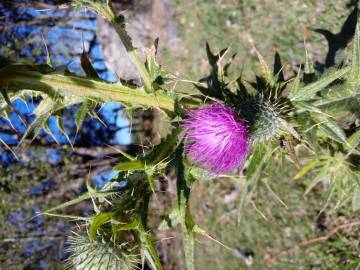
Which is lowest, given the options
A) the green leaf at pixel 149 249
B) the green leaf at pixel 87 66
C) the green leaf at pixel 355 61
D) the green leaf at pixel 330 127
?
the green leaf at pixel 149 249

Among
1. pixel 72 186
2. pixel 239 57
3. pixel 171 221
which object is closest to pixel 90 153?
pixel 72 186

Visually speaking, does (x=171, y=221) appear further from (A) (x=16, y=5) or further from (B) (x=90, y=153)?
(A) (x=16, y=5)

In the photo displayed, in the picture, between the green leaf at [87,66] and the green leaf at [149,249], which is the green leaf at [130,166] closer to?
the green leaf at [149,249]

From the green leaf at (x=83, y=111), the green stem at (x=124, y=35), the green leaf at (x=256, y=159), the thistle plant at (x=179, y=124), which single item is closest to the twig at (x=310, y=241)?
the thistle plant at (x=179, y=124)

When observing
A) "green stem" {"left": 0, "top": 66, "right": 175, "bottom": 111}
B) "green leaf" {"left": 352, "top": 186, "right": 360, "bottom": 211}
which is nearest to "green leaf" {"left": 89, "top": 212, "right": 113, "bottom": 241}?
"green stem" {"left": 0, "top": 66, "right": 175, "bottom": 111}

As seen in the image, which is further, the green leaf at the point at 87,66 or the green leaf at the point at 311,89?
the green leaf at the point at 87,66
